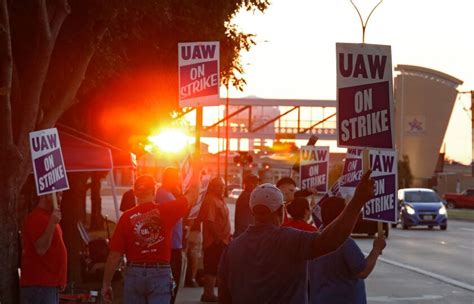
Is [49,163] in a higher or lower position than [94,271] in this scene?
higher

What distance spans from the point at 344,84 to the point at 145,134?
23.7 metres

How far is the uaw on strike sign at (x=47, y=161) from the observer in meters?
12.3

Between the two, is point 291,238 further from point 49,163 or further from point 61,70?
point 61,70

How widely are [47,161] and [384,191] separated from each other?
156 inches

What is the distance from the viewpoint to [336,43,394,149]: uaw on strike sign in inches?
337

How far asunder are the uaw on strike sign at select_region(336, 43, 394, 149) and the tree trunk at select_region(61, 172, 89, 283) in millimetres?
12604

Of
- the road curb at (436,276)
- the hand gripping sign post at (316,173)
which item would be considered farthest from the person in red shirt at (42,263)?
the hand gripping sign post at (316,173)

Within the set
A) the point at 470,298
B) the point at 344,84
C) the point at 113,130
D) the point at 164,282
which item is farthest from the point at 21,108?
the point at 113,130

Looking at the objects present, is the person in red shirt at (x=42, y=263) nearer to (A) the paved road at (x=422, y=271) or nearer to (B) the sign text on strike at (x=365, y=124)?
(B) the sign text on strike at (x=365, y=124)

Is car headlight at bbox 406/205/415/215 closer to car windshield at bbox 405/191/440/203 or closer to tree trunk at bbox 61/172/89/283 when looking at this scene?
car windshield at bbox 405/191/440/203

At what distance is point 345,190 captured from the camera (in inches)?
655

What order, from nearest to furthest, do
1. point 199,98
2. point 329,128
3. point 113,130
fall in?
1. point 199,98
2. point 113,130
3. point 329,128

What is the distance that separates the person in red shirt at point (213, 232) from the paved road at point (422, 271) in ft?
1.59

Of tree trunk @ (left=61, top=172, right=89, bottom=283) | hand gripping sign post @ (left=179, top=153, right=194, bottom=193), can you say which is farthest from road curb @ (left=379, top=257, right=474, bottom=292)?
hand gripping sign post @ (left=179, top=153, right=194, bottom=193)
